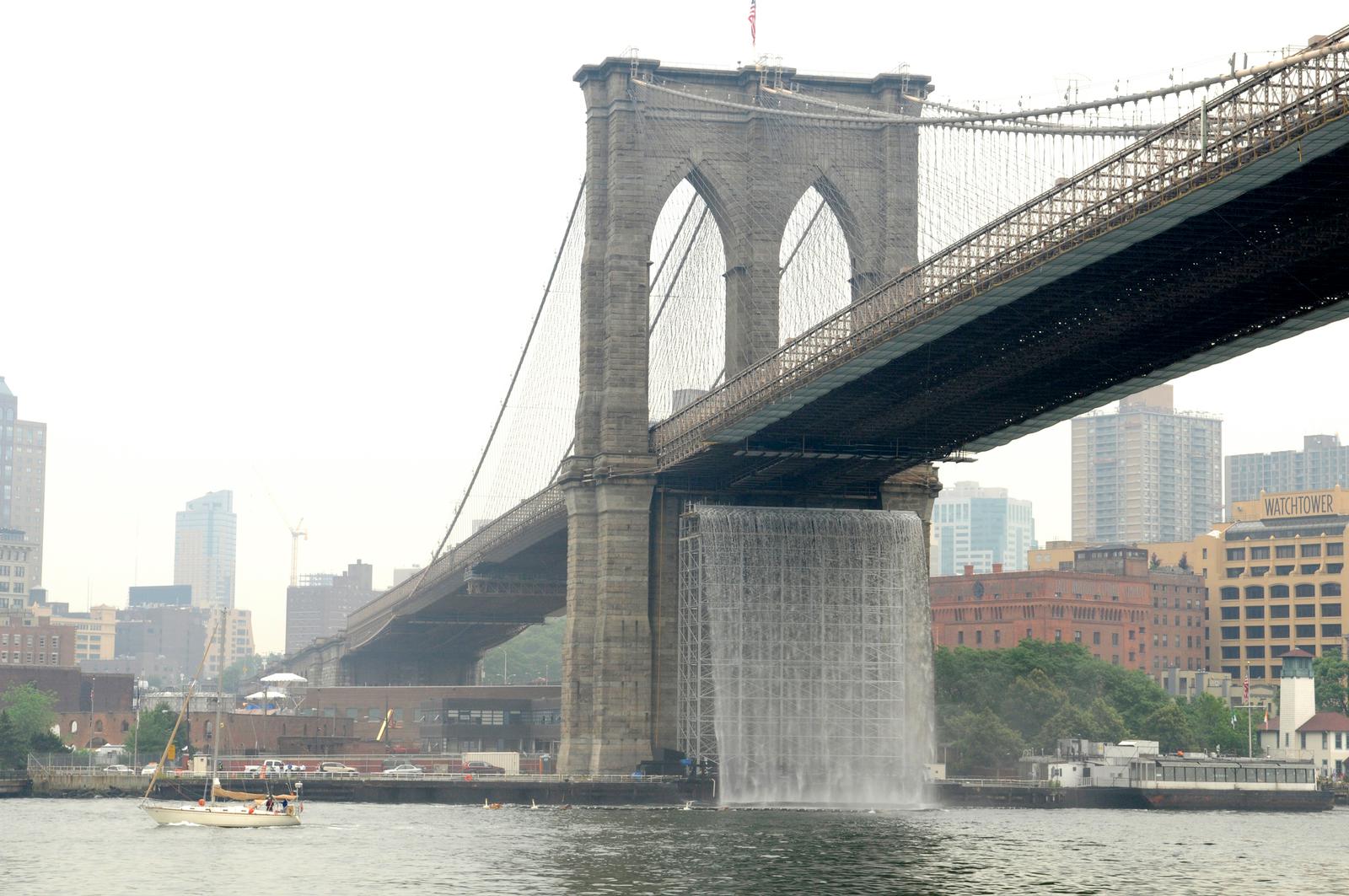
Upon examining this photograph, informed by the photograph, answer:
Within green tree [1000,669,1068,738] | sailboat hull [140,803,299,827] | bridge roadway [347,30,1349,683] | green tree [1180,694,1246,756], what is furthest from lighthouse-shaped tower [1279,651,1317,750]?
sailboat hull [140,803,299,827]

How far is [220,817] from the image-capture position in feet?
269

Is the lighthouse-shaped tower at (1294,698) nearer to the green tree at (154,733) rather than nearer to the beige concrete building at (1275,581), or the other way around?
the beige concrete building at (1275,581)

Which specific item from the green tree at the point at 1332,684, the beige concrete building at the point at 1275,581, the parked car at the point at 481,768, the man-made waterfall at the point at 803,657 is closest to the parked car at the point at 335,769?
the parked car at the point at 481,768

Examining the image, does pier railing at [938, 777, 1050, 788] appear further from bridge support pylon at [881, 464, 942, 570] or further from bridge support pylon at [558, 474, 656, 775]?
bridge support pylon at [558, 474, 656, 775]

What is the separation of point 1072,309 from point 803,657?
29494 millimetres

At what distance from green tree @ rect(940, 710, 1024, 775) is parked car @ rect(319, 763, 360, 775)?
3495 centimetres

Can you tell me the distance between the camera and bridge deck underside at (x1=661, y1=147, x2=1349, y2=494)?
53.8 metres

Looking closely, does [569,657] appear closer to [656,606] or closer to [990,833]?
[656,606]

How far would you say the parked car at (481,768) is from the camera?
114 meters

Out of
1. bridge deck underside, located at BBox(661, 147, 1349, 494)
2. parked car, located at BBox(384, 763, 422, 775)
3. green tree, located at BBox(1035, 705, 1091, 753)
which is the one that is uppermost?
bridge deck underside, located at BBox(661, 147, 1349, 494)

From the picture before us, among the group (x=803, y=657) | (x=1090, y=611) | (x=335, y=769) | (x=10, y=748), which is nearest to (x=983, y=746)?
(x=803, y=657)

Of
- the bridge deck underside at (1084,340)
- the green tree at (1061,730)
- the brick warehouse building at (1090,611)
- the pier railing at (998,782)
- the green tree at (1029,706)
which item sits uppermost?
the bridge deck underside at (1084,340)

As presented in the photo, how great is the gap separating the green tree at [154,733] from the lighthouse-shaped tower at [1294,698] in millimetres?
69835

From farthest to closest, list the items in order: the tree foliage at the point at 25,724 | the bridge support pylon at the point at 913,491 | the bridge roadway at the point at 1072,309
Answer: the tree foliage at the point at 25,724 → the bridge support pylon at the point at 913,491 → the bridge roadway at the point at 1072,309
